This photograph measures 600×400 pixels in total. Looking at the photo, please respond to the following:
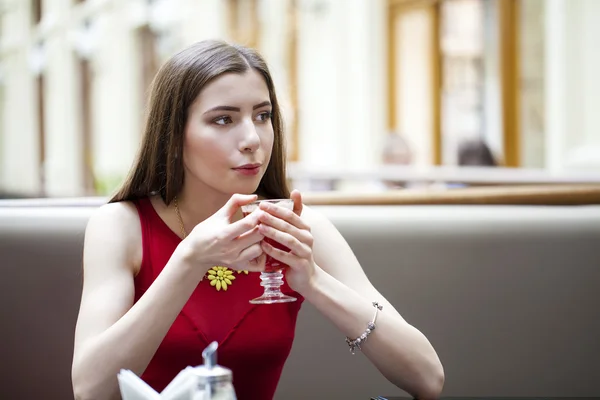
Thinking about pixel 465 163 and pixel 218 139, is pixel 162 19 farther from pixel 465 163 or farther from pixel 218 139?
pixel 218 139

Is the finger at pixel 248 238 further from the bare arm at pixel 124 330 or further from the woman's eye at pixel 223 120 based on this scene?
the woman's eye at pixel 223 120

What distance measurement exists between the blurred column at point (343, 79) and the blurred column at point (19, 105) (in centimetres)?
928

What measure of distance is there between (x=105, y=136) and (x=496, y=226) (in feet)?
45.3

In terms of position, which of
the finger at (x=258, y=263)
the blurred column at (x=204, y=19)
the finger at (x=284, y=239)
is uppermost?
the blurred column at (x=204, y=19)

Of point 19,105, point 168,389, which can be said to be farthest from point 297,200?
point 19,105

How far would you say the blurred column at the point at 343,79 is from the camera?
9.31m

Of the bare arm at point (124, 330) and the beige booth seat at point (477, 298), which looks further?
the beige booth seat at point (477, 298)

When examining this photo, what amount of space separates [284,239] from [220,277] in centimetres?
36

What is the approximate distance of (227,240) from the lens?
141cm

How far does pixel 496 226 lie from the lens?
2.10m

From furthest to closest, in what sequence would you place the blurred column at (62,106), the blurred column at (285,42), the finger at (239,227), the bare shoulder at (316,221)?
1. the blurred column at (62,106)
2. the blurred column at (285,42)
3. the bare shoulder at (316,221)
4. the finger at (239,227)

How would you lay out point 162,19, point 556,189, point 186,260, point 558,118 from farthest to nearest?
point 162,19, point 558,118, point 556,189, point 186,260

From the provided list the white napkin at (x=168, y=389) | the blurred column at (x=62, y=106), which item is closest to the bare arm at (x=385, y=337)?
the white napkin at (x=168, y=389)

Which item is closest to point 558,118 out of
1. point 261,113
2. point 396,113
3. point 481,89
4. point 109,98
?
point 481,89
